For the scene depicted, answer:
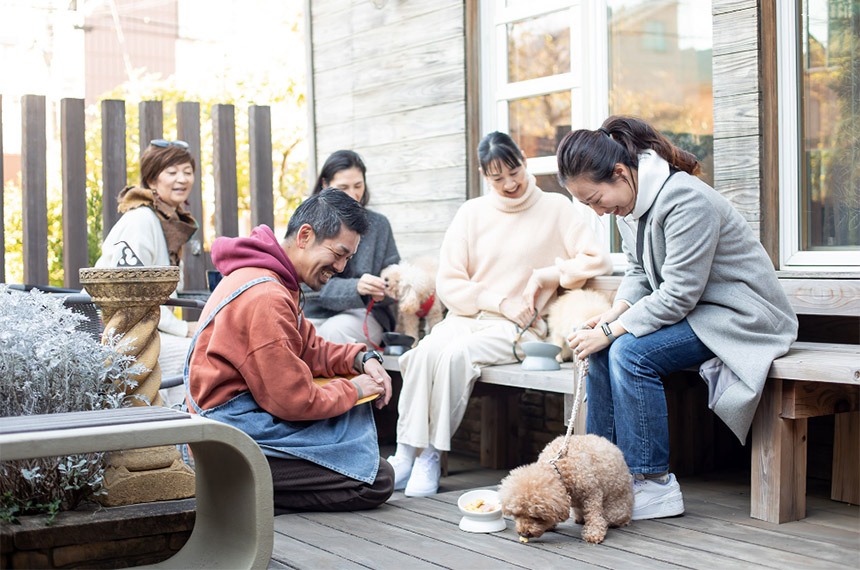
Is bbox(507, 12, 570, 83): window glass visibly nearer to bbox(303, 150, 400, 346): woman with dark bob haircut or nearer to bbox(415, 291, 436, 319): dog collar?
bbox(303, 150, 400, 346): woman with dark bob haircut

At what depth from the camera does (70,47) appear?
54.8 ft

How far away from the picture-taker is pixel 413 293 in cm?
445

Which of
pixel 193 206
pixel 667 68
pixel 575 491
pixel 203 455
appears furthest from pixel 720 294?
pixel 193 206

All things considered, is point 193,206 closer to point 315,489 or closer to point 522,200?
point 522,200

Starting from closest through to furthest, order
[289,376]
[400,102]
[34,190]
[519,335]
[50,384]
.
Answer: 1. [50,384]
2. [289,376]
3. [519,335]
4. [34,190]
5. [400,102]

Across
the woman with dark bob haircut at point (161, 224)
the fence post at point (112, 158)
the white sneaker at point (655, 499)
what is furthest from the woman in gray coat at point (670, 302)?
the fence post at point (112, 158)

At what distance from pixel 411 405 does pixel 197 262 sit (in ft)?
6.44

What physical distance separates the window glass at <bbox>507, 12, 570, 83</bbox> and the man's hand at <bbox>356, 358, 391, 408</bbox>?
6.46 ft

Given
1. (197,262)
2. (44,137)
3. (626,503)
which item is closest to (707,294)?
(626,503)

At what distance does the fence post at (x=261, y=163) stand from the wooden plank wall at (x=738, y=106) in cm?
277

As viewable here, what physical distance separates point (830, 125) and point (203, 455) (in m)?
2.61

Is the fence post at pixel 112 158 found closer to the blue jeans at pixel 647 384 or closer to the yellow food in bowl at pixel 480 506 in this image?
the yellow food in bowl at pixel 480 506

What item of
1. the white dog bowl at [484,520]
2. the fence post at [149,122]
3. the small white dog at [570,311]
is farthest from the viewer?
the fence post at [149,122]

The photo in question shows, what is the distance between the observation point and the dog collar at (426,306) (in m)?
4.54
